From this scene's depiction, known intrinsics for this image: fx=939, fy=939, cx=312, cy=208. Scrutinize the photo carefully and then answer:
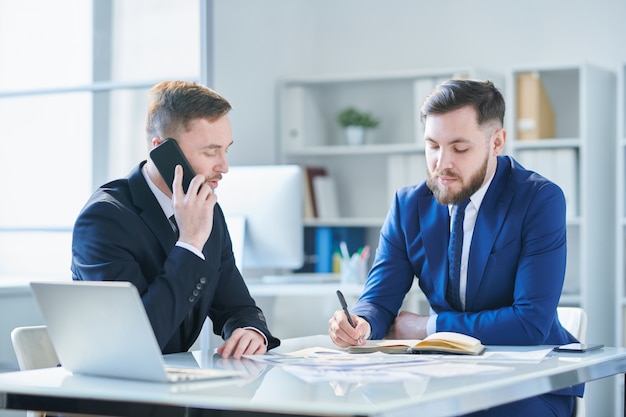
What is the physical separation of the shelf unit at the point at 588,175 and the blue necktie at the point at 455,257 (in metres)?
2.59

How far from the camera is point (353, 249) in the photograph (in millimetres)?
5676

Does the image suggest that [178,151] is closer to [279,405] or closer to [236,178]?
[279,405]

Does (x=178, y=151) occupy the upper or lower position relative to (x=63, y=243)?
upper

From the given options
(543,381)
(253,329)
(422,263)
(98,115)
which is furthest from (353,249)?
(543,381)

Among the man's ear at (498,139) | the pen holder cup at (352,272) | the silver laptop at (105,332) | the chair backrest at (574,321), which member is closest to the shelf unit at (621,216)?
the pen holder cup at (352,272)

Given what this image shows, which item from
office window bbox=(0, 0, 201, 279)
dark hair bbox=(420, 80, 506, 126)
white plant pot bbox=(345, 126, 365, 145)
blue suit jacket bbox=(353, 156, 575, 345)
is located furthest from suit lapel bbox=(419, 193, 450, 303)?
white plant pot bbox=(345, 126, 365, 145)

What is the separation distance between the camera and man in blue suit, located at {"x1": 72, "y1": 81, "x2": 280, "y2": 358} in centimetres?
202

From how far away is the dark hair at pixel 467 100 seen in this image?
2.50 m

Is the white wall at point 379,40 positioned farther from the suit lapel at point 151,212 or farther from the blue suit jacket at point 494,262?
the suit lapel at point 151,212

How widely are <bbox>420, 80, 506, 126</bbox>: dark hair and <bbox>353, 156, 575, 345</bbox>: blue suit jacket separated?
0.16m

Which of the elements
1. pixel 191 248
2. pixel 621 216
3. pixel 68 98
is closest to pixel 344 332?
pixel 191 248

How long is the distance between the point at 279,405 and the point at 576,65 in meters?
4.08

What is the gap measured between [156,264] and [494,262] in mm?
883

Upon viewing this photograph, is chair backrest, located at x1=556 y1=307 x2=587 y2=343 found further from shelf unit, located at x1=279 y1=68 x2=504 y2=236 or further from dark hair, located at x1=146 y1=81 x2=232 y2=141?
shelf unit, located at x1=279 y1=68 x2=504 y2=236
